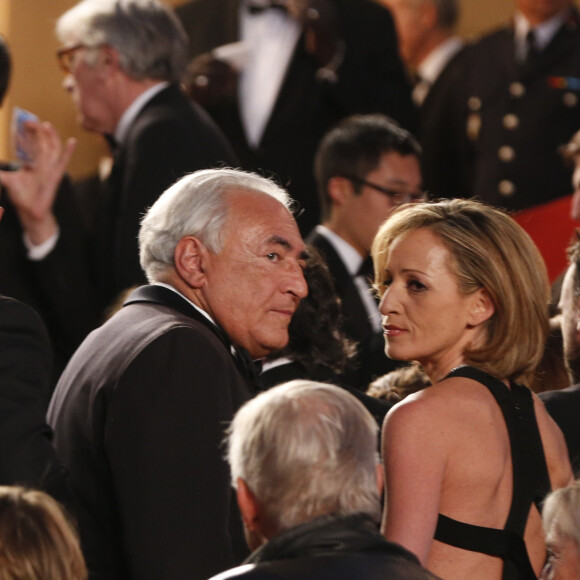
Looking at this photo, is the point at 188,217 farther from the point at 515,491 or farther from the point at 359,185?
the point at 359,185

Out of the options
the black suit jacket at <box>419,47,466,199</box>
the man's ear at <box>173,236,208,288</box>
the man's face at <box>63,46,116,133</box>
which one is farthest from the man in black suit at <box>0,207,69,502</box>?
the black suit jacket at <box>419,47,466,199</box>

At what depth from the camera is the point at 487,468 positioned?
2711 millimetres

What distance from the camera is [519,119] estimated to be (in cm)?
628

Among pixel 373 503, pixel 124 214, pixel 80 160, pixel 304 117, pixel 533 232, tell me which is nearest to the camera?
pixel 373 503

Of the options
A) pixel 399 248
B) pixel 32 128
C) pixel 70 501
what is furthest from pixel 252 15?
pixel 70 501

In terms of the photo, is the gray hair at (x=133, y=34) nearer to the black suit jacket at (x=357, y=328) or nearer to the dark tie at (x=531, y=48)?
the black suit jacket at (x=357, y=328)

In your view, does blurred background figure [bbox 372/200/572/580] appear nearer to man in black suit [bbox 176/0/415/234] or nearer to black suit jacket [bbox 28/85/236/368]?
Result: black suit jacket [bbox 28/85/236/368]

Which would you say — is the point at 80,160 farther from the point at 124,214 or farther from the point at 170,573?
the point at 170,573

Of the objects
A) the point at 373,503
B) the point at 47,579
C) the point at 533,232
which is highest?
the point at 373,503

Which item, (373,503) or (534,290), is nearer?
(373,503)

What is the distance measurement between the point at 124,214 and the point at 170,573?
7.30 ft

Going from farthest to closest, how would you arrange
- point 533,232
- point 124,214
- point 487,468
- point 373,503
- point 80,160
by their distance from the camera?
point 80,160 < point 533,232 < point 124,214 < point 487,468 < point 373,503

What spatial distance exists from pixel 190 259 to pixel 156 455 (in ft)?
1.68

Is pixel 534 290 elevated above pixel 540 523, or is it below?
above
